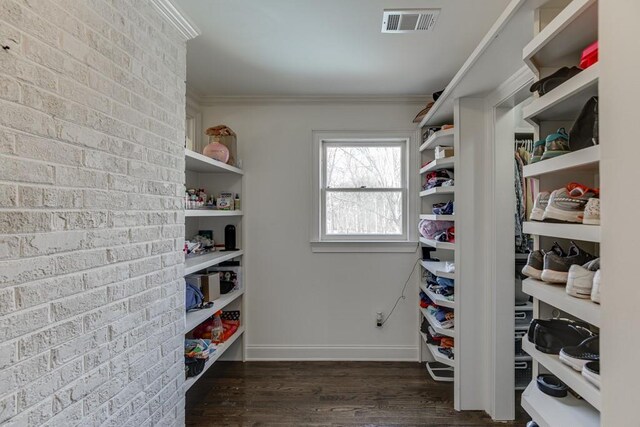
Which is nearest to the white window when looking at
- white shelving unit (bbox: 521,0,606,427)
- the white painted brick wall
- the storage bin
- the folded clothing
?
the folded clothing

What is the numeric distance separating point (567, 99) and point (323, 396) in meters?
2.33

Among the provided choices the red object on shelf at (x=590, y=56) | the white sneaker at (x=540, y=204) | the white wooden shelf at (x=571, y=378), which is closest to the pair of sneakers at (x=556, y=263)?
the white sneaker at (x=540, y=204)

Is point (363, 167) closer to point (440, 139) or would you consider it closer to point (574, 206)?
point (440, 139)

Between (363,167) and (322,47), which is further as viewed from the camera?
(363,167)

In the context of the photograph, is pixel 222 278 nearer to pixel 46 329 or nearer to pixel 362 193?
pixel 362 193

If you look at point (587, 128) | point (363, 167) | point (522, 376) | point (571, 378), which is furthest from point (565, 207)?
point (363, 167)

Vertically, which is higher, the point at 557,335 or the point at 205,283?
the point at 557,335

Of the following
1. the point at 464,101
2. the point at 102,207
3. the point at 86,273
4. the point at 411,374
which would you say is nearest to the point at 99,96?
the point at 102,207

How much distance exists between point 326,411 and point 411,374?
2.88 ft

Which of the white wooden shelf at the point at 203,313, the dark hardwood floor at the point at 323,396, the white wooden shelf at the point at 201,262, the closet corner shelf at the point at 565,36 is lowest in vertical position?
the dark hardwood floor at the point at 323,396

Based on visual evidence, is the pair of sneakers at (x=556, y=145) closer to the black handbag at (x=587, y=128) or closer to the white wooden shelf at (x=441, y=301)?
the black handbag at (x=587, y=128)

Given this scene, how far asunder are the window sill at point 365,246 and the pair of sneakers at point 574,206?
6.36 feet

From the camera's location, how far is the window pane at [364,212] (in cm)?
312

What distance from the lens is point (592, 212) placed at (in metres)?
0.90
